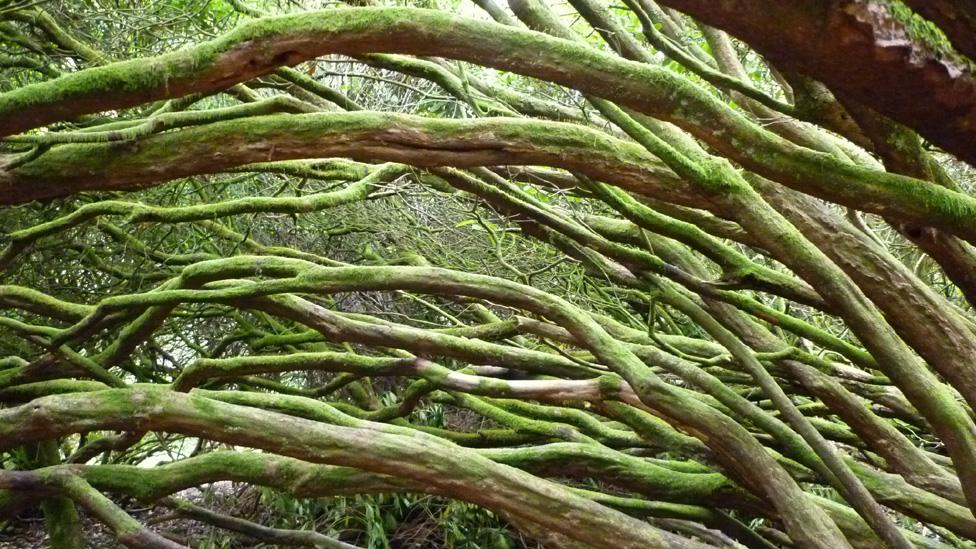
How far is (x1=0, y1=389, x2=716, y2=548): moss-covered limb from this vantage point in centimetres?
309

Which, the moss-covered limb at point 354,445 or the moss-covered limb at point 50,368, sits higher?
the moss-covered limb at point 354,445

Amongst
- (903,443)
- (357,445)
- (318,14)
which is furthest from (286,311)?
(903,443)

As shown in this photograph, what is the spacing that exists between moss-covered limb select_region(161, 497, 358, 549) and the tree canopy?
0.08m

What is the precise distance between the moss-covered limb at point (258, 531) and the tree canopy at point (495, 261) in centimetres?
8

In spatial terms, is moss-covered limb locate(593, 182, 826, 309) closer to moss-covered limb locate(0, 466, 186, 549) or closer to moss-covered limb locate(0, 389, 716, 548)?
moss-covered limb locate(0, 389, 716, 548)

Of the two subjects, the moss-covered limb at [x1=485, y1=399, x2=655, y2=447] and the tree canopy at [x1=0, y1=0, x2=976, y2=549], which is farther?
the moss-covered limb at [x1=485, y1=399, x2=655, y2=447]

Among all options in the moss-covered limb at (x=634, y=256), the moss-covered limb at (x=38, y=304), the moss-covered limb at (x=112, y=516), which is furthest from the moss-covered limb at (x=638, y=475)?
the moss-covered limb at (x=38, y=304)

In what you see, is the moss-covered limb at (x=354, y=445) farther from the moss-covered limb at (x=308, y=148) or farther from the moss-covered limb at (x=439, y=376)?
the moss-covered limb at (x=308, y=148)

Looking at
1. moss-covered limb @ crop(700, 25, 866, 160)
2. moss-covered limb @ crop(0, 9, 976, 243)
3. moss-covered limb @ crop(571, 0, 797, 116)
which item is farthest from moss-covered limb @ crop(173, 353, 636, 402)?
moss-covered limb @ crop(0, 9, 976, 243)

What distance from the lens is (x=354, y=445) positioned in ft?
10.8

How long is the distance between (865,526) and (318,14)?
11.2 ft

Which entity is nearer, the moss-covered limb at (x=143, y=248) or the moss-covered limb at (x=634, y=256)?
the moss-covered limb at (x=634, y=256)

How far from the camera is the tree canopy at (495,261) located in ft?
6.95

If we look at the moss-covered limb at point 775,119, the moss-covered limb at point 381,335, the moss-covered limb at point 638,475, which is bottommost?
the moss-covered limb at point 638,475
